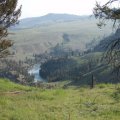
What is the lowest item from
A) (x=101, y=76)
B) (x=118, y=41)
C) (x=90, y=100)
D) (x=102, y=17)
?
(x=101, y=76)

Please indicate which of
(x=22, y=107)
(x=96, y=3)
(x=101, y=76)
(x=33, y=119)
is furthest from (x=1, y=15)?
(x=101, y=76)

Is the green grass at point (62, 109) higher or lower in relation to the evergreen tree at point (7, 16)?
lower

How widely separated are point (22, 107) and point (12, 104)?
953 mm

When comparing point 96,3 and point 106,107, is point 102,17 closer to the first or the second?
point 96,3

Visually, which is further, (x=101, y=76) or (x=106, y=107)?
(x=101, y=76)

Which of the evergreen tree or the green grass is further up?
the evergreen tree

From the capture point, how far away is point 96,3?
17.8 m

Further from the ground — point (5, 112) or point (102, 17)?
point (102, 17)

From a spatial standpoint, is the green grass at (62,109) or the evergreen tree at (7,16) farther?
the evergreen tree at (7,16)

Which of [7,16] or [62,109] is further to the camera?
[7,16]

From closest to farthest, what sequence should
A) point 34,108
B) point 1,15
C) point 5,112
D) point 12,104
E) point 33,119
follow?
point 33,119 < point 5,112 < point 34,108 < point 12,104 < point 1,15

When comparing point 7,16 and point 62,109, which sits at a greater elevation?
point 7,16

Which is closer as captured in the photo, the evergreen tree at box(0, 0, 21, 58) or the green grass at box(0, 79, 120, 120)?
the green grass at box(0, 79, 120, 120)

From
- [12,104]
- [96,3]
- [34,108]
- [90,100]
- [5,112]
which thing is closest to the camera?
[5,112]
